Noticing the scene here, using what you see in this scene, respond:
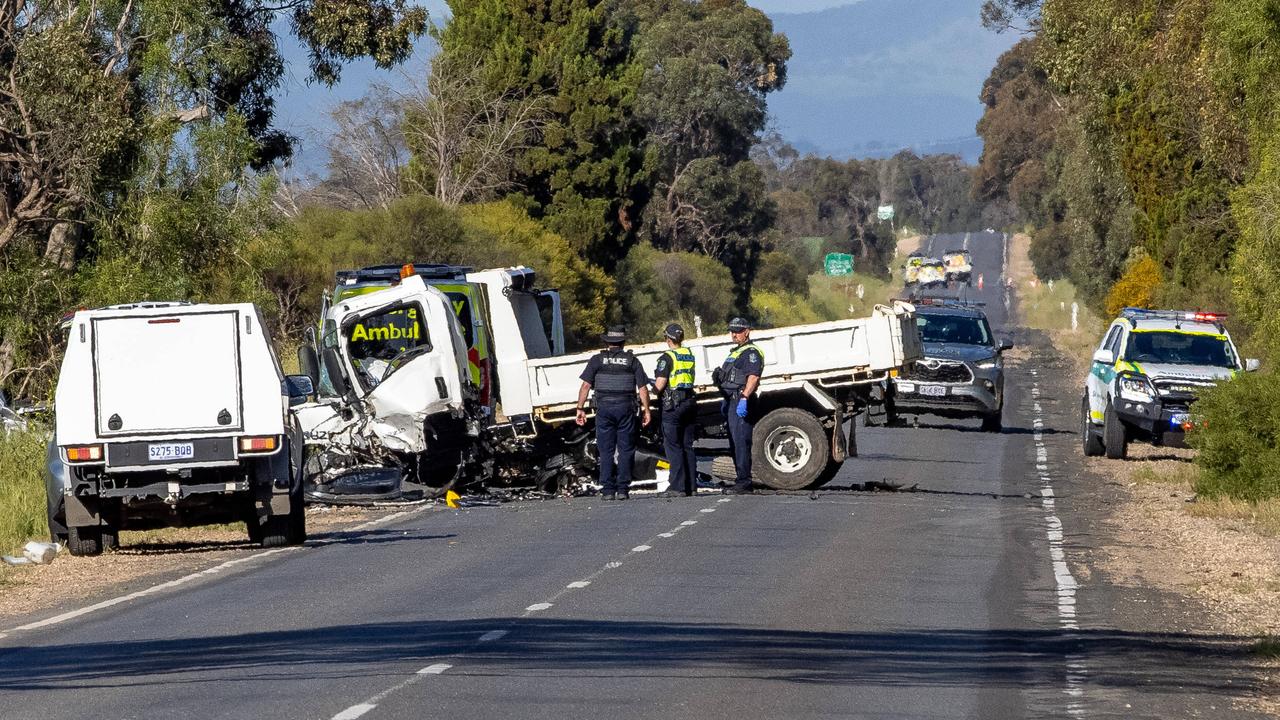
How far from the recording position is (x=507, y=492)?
2180cm

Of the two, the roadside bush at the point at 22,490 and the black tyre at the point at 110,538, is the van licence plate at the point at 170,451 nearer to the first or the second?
the black tyre at the point at 110,538

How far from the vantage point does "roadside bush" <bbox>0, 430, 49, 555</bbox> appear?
730 inches

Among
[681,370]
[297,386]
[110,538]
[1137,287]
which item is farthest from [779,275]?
[297,386]

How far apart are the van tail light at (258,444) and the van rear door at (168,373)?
0.48ft

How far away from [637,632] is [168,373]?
19.7 ft

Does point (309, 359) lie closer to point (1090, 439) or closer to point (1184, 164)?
point (1090, 439)

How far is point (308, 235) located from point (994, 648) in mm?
36712

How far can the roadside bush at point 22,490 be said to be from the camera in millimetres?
18547

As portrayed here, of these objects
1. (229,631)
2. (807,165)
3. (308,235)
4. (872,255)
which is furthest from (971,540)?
(807,165)

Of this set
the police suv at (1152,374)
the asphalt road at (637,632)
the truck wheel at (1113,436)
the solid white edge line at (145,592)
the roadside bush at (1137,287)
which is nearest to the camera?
the asphalt road at (637,632)

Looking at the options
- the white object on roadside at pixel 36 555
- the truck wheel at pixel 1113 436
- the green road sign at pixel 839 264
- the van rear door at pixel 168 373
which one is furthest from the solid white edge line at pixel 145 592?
the green road sign at pixel 839 264

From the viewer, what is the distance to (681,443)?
21141 mm

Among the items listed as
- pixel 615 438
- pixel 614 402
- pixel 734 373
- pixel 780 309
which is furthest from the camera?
pixel 780 309

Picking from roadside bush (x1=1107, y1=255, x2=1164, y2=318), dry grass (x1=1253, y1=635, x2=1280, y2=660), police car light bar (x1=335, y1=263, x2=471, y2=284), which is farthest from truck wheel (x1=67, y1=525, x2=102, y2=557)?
roadside bush (x1=1107, y1=255, x2=1164, y2=318)
